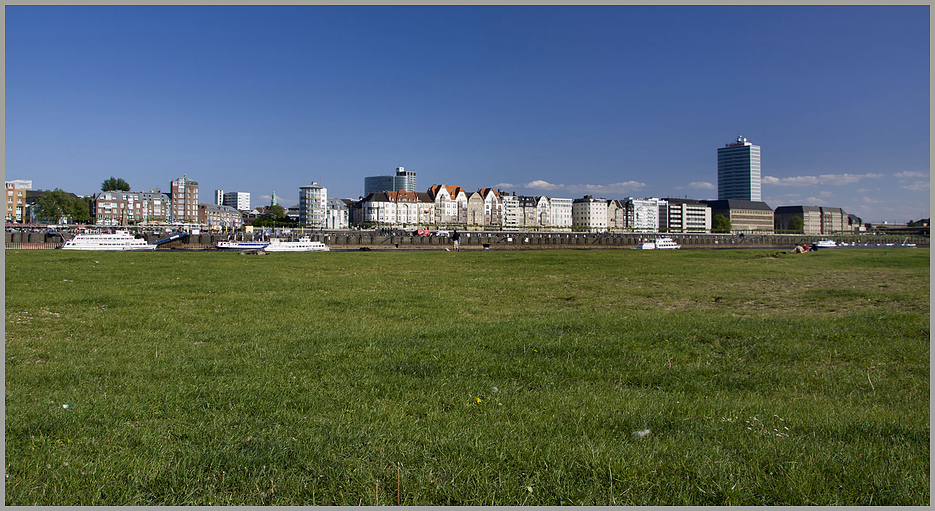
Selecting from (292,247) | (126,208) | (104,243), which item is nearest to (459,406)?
(292,247)

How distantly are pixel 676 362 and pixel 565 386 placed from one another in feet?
7.12

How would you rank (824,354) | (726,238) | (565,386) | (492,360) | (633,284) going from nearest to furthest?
(565,386)
(492,360)
(824,354)
(633,284)
(726,238)

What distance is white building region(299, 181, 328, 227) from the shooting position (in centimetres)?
19200

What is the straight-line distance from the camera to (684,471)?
427cm

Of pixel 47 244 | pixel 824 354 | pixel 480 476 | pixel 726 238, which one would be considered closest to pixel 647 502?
pixel 480 476

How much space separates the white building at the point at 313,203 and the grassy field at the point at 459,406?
18663 centimetres

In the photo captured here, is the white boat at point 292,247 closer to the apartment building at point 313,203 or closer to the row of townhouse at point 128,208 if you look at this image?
the row of townhouse at point 128,208

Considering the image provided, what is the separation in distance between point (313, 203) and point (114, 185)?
60495 mm

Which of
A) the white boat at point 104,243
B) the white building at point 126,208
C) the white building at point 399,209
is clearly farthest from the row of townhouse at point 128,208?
the white boat at point 104,243

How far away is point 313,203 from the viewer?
193500mm

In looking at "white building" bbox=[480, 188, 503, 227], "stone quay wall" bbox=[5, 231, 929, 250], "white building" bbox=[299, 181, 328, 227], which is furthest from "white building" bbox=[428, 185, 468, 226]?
"stone quay wall" bbox=[5, 231, 929, 250]

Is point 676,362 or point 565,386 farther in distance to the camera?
point 676,362

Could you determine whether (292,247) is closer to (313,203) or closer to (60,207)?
(60,207)

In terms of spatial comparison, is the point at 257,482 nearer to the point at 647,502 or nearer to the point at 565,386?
the point at 647,502
